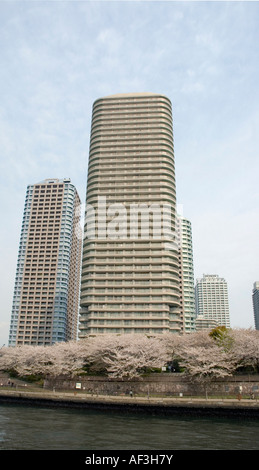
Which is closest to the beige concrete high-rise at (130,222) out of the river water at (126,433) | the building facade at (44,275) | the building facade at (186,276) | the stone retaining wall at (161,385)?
the stone retaining wall at (161,385)

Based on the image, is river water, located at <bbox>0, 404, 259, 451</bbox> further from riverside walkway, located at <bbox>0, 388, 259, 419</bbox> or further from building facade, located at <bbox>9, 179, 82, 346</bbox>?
building facade, located at <bbox>9, 179, 82, 346</bbox>

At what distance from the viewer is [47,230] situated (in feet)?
629

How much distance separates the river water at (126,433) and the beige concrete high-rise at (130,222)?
174 ft

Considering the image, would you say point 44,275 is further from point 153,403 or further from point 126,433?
point 126,433

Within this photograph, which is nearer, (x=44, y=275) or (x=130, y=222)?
(x=130, y=222)

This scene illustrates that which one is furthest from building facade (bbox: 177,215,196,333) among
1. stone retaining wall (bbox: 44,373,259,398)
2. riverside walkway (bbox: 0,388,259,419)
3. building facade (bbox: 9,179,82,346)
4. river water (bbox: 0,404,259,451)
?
river water (bbox: 0,404,259,451)

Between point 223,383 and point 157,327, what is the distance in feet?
122

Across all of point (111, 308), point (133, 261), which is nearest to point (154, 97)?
point (133, 261)

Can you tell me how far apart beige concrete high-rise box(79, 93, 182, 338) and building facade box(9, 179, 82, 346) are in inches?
2828

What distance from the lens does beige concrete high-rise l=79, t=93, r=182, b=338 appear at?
107m

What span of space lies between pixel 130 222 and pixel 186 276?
8169cm

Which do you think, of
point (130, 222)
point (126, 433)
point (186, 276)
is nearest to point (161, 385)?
point (126, 433)

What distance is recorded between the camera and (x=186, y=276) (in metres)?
187

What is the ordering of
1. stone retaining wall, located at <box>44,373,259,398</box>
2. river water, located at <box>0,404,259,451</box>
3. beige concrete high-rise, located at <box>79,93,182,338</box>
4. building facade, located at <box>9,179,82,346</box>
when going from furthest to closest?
1. building facade, located at <box>9,179,82,346</box>
2. beige concrete high-rise, located at <box>79,93,182,338</box>
3. stone retaining wall, located at <box>44,373,259,398</box>
4. river water, located at <box>0,404,259,451</box>
